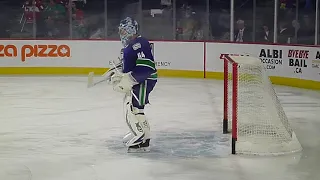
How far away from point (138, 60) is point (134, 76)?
15cm

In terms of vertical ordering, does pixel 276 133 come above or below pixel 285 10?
below

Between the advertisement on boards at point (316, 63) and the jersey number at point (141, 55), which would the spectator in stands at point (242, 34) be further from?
the jersey number at point (141, 55)

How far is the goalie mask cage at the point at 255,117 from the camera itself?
5723 mm

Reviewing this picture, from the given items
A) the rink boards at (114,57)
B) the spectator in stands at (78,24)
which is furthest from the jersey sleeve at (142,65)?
the spectator in stands at (78,24)

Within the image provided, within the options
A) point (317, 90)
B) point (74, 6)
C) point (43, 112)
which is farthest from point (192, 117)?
point (74, 6)

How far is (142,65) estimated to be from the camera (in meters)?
5.56

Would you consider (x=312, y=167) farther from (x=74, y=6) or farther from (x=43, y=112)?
(x=74, y=6)

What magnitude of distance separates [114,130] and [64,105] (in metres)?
1.99

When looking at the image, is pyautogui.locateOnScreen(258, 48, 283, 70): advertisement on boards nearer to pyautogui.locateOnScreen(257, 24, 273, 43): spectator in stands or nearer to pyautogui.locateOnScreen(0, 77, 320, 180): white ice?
pyautogui.locateOnScreen(0, 77, 320, 180): white ice

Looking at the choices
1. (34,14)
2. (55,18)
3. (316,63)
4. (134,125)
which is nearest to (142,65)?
(134,125)

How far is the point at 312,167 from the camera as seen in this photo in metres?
5.27

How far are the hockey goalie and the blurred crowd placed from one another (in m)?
7.50

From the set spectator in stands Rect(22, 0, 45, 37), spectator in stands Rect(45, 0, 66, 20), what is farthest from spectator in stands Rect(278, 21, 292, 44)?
spectator in stands Rect(22, 0, 45, 37)

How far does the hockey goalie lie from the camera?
554 cm
